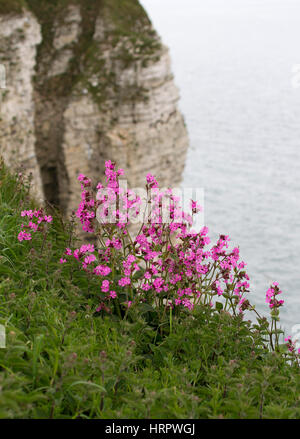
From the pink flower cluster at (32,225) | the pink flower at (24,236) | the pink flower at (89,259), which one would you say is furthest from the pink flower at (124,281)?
the pink flower at (24,236)

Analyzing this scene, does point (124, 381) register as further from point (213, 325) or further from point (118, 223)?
point (118, 223)

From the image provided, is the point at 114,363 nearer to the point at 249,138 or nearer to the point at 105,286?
the point at 105,286

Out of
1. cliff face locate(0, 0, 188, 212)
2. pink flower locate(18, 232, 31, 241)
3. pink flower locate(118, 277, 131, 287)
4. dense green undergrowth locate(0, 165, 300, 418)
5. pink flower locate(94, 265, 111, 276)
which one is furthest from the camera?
cliff face locate(0, 0, 188, 212)

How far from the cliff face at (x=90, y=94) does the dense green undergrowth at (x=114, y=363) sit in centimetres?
2076

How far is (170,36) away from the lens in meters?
135

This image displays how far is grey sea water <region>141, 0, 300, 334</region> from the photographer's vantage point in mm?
50531

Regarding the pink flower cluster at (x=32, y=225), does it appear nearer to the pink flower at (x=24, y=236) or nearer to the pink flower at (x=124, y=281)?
the pink flower at (x=24, y=236)

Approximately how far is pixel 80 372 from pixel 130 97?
2361 cm

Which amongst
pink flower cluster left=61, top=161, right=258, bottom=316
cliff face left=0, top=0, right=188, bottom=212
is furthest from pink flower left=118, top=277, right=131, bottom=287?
cliff face left=0, top=0, right=188, bottom=212

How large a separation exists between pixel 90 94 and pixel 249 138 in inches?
2384

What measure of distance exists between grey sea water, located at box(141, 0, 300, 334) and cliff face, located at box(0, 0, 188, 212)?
995 centimetres

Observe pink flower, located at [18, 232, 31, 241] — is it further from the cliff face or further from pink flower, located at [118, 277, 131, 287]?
the cliff face

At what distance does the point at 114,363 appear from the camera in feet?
11.2

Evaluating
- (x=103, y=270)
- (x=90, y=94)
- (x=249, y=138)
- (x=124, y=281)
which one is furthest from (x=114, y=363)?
(x=249, y=138)
